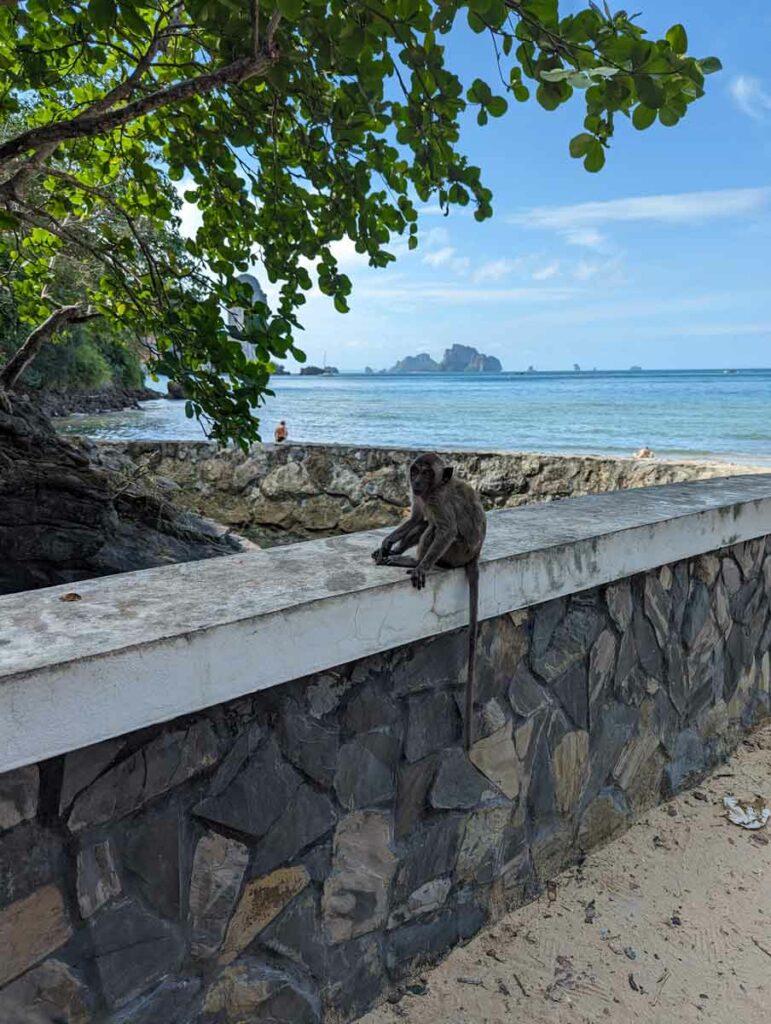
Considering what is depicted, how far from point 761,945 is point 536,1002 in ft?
2.94

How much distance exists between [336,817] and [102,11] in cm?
247

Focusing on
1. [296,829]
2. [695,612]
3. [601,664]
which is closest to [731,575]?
[695,612]

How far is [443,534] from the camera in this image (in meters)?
2.25

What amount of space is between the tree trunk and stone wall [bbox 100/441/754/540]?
2614 mm

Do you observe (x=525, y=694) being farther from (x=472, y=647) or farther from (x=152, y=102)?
(x=152, y=102)

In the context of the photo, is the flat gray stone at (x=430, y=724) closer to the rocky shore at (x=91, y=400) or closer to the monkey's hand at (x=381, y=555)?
the monkey's hand at (x=381, y=555)

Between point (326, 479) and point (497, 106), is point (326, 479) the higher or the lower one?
the lower one

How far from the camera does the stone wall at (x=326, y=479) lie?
7445 millimetres

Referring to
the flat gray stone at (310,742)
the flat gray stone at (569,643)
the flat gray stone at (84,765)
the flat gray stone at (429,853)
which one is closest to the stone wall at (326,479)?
the flat gray stone at (569,643)

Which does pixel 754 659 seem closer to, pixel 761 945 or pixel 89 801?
pixel 761 945

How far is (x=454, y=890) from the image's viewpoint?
2.47m

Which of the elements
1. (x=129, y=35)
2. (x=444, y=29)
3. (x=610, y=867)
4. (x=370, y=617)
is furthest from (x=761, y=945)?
(x=129, y=35)

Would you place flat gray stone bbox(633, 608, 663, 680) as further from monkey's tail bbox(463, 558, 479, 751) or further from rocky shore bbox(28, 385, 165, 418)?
rocky shore bbox(28, 385, 165, 418)

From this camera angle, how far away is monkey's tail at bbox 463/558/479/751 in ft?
7.43
